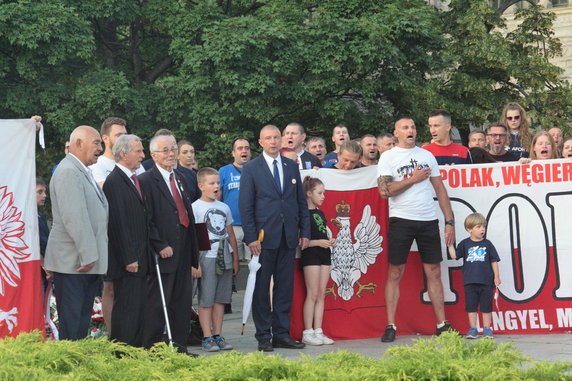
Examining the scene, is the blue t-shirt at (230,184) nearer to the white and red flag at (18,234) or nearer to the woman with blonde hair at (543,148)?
the woman with blonde hair at (543,148)

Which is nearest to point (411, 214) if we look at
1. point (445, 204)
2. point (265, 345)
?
point (445, 204)

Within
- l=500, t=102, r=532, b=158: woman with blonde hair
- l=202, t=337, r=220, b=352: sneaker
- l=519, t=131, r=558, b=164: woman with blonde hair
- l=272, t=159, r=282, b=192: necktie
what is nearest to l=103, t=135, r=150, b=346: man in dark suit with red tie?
l=202, t=337, r=220, b=352: sneaker

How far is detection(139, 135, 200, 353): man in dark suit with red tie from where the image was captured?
894cm

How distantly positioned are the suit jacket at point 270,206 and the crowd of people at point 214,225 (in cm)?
1

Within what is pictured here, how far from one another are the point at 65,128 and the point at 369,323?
12262 millimetres

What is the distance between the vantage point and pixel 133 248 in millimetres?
8703

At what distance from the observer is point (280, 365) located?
4.79 metres

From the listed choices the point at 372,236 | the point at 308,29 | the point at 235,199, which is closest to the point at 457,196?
the point at 372,236

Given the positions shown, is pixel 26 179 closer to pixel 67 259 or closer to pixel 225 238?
pixel 67 259

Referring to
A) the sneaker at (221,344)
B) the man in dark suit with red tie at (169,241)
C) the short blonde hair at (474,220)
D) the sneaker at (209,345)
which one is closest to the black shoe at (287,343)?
the sneaker at (221,344)

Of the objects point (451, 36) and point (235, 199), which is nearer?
point (235, 199)

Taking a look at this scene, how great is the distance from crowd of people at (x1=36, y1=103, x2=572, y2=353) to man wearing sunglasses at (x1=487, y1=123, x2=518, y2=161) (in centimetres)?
1

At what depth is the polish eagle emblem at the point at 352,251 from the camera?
10.8m

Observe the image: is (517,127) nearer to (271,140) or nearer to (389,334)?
(389,334)
